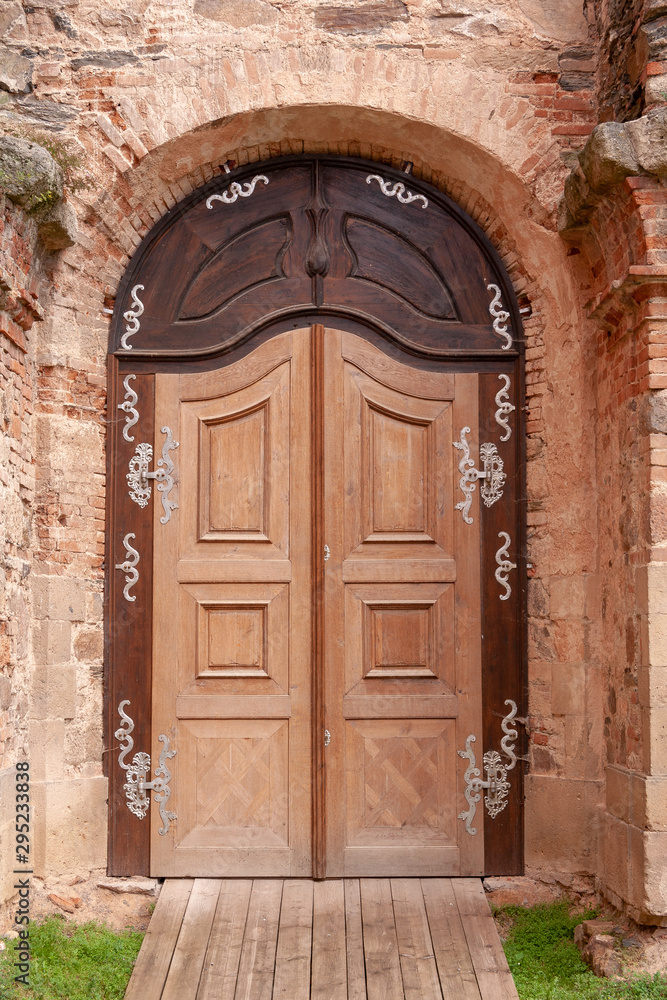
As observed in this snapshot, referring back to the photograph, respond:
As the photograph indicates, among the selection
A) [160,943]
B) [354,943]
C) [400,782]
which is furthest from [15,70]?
[354,943]

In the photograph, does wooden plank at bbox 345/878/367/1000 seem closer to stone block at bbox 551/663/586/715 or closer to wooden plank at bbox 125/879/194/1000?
wooden plank at bbox 125/879/194/1000

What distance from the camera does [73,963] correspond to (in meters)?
3.88

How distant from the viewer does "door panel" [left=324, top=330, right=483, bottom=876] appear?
4.47 meters

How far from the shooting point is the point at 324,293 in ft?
15.4

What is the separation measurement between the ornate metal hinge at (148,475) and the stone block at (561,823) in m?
2.34

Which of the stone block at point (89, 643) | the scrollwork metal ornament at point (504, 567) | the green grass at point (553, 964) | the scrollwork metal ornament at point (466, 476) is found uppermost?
the scrollwork metal ornament at point (466, 476)

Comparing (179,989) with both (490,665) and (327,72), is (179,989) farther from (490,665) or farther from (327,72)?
(327,72)

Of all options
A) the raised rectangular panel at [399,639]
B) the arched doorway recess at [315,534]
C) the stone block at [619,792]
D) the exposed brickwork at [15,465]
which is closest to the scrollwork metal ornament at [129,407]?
the arched doorway recess at [315,534]

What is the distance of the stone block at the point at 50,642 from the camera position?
14.2ft

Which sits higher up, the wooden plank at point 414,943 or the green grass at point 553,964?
the wooden plank at point 414,943

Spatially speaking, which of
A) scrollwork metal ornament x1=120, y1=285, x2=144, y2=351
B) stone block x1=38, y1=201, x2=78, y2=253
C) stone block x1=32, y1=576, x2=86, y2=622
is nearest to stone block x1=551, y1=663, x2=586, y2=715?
stone block x1=32, y1=576, x2=86, y2=622

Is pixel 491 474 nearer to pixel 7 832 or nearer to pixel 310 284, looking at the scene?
pixel 310 284

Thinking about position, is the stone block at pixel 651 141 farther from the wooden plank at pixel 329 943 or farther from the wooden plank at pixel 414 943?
the wooden plank at pixel 329 943

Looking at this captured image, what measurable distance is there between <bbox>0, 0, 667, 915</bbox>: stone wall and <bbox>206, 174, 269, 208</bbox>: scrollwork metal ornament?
0.74ft
